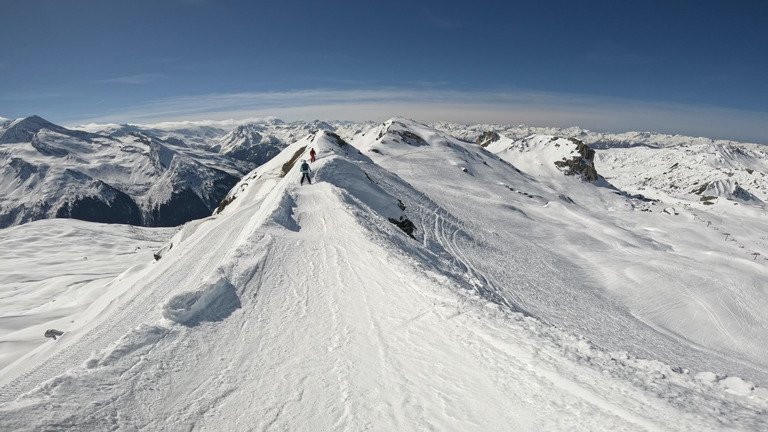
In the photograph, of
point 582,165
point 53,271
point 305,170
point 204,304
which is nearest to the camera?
point 204,304

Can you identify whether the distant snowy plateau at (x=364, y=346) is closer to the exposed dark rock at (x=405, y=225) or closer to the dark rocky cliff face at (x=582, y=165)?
the exposed dark rock at (x=405, y=225)

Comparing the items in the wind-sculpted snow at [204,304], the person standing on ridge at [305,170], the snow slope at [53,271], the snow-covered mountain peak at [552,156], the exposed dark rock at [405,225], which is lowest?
the snow slope at [53,271]

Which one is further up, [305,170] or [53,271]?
[305,170]

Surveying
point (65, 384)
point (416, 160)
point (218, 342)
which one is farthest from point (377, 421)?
point (416, 160)

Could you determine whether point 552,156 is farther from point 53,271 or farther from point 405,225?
point 53,271

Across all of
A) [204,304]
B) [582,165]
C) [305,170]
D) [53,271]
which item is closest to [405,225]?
[305,170]

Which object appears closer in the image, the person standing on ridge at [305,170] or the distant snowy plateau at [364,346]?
the distant snowy plateau at [364,346]

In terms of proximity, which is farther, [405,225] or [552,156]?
[552,156]

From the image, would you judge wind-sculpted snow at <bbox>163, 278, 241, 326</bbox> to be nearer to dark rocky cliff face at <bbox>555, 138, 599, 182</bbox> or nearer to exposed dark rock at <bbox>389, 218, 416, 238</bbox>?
exposed dark rock at <bbox>389, 218, 416, 238</bbox>

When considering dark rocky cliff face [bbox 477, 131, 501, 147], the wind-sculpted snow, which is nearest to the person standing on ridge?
the wind-sculpted snow

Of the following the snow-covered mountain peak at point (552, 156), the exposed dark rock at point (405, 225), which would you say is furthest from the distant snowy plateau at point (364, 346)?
the snow-covered mountain peak at point (552, 156)

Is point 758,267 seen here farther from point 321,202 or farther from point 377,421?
point 377,421

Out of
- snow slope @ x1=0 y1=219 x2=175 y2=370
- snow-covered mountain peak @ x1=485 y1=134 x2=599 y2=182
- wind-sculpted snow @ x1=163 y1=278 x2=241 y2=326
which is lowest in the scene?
snow slope @ x1=0 y1=219 x2=175 y2=370
